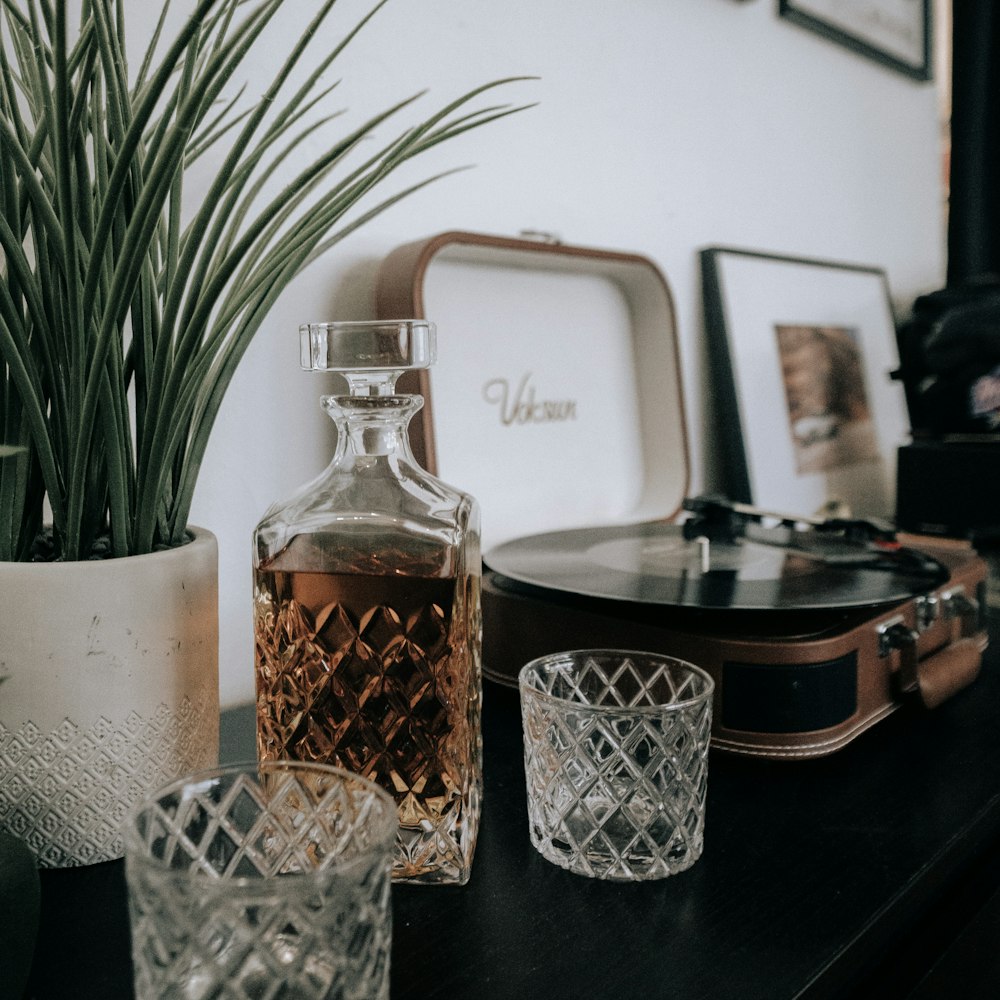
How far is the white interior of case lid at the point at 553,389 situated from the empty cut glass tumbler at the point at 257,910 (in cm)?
47

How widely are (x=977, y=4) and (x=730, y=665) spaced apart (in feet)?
4.64

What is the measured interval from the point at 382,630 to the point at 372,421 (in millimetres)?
112

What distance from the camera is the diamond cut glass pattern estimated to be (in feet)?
1.56

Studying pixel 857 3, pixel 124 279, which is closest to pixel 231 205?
pixel 124 279

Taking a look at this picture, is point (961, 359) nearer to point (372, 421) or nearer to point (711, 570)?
point (711, 570)

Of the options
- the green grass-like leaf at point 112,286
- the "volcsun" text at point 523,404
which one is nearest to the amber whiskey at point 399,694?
the green grass-like leaf at point 112,286

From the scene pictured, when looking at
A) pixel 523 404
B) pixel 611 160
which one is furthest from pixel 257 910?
pixel 611 160

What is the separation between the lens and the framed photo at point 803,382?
1.14 meters

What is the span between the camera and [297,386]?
0.78 meters

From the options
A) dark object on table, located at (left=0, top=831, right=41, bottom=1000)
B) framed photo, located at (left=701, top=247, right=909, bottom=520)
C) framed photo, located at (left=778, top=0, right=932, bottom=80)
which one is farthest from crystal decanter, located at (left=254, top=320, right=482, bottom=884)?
framed photo, located at (left=778, top=0, right=932, bottom=80)

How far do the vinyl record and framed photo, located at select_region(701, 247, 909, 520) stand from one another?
34cm

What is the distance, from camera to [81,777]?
1.54ft

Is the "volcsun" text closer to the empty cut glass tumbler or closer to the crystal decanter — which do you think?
the crystal decanter

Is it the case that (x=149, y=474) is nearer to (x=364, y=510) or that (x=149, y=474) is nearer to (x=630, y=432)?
(x=364, y=510)
